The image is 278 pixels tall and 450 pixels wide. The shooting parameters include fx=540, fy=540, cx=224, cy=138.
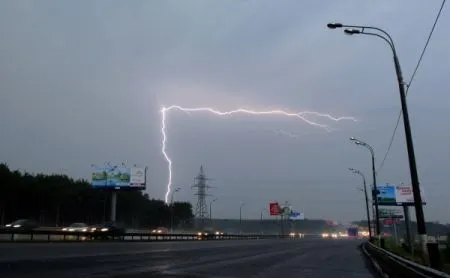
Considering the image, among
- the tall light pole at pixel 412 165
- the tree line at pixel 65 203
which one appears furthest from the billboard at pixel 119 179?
the tall light pole at pixel 412 165

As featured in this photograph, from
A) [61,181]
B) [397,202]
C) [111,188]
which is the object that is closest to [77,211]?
[61,181]

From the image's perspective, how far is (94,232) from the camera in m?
55.9

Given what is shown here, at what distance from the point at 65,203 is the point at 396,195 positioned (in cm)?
7452

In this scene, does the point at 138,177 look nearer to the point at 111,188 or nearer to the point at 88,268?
the point at 111,188

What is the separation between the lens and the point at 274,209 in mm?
189500

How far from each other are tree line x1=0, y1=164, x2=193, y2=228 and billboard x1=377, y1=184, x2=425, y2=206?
50.3m

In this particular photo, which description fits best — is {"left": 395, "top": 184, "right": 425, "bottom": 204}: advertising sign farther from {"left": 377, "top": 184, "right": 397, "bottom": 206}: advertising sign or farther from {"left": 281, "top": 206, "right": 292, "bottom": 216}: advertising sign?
{"left": 281, "top": 206, "right": 292, "bottom": 216}: advertising sign

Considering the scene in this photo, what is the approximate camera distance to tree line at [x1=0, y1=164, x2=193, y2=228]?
10588cm

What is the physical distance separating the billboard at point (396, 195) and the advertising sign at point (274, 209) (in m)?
90.5

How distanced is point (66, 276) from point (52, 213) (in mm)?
114096

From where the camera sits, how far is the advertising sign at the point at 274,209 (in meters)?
188

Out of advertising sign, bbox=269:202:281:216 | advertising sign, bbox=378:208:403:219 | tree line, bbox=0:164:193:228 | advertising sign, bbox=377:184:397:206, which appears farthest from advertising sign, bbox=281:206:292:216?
advertising sign, bbox=377:184:397:206

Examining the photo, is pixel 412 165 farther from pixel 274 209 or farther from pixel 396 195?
pixel 274 209

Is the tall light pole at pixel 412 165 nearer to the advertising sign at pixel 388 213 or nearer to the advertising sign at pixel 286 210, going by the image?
the advertising sign at pixel 388 213
